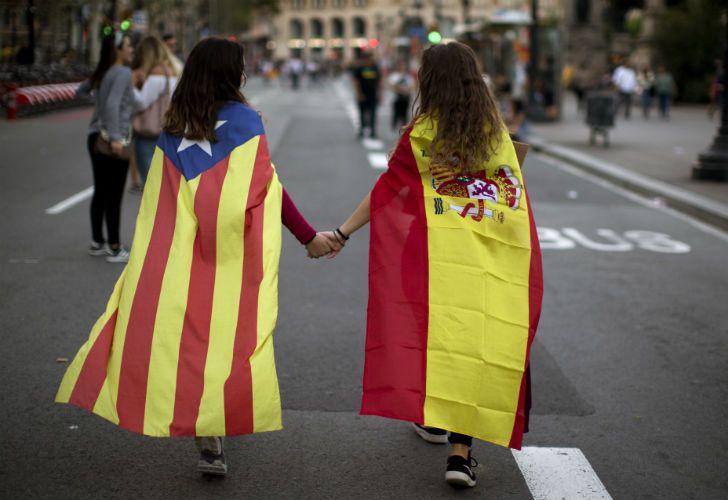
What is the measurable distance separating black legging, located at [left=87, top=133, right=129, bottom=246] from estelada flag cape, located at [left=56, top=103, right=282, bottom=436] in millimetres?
4495

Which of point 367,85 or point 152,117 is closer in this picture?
point 152,117

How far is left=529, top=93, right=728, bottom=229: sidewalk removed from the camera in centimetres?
1366

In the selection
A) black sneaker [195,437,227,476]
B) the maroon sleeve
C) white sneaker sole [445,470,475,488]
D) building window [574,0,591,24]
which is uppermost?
building window [574,0,591,24]

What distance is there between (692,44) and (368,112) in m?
21.3

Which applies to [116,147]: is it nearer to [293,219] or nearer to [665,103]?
[293,219]

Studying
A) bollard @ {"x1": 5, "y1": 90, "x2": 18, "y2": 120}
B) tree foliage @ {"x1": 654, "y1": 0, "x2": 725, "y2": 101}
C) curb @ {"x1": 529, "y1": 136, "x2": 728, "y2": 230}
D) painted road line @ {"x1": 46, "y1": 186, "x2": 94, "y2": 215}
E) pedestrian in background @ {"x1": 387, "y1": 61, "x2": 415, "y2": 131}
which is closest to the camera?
painted road line @ {"x1": 46, "y1": 186, "x2": 94, "y2": 215}

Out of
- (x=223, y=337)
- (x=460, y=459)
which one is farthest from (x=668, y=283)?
(x=223, y=337)

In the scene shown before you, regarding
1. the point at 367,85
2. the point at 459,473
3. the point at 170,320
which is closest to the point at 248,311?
the point at 170,320

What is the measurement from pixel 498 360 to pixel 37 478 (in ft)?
5.98

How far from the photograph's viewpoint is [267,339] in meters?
4.06

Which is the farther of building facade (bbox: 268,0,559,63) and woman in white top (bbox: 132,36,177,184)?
building facade (bbox: 268,0,559,63)

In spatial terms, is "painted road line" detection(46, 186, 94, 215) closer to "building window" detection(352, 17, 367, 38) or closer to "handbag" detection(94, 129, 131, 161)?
"handbag" detection(94, 129, 131, 161)

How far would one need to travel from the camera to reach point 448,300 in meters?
4.12

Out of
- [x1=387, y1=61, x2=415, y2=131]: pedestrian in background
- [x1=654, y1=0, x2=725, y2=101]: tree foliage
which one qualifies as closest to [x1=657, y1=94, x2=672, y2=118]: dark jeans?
[x1=654, y1=0, x2=725, y2=101]: tree foliage
